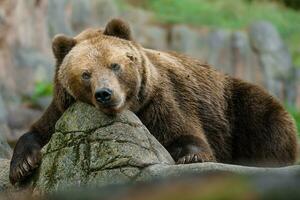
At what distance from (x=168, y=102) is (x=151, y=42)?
18.4 meters

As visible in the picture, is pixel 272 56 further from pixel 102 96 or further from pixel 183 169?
pixel 183 169

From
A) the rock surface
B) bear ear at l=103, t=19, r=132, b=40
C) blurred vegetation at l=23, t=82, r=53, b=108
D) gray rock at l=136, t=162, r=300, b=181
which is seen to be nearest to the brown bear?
bear ear at l=103, t=19, r=132, b=40

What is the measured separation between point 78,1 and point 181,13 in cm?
575

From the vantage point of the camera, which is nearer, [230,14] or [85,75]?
[85,75]

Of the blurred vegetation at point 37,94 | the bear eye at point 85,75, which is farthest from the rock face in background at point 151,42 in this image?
the bear eye at point 85,75

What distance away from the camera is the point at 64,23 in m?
22.7

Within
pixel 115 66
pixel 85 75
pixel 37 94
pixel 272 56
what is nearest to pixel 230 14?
pixel 272 56

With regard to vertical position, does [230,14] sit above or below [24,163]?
below

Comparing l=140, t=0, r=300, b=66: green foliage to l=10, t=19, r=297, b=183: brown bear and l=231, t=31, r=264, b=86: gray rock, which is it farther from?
l=10, t=19, r=297, b=183: brown bear

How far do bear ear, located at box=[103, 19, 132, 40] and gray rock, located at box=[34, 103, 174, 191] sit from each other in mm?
1107

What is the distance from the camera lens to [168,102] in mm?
6852

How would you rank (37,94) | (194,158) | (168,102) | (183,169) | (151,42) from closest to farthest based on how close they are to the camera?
(183,169)
(194,158)
(168,102)
(37,94)
(151,42)

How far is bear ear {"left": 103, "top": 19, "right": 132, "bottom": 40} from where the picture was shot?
684 cm

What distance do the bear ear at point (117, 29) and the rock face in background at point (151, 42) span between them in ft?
41.1
